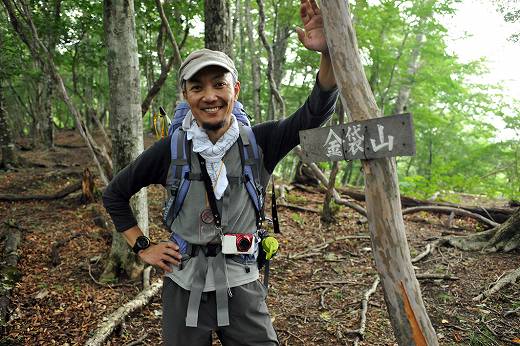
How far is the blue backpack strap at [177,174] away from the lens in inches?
95.1

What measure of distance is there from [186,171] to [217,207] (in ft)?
1.09

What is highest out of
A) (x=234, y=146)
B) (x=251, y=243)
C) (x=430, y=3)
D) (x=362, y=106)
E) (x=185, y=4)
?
(x=430, y=3)

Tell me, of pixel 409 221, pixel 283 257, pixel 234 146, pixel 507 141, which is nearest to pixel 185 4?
pixel 283 257

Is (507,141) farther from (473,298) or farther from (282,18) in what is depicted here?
(473,298)

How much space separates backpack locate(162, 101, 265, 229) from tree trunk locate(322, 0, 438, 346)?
2.44 ft

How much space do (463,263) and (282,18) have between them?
37.0 feet

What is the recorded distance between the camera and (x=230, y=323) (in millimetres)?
2402

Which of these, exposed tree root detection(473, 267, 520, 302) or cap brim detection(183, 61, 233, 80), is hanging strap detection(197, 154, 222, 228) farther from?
exposed tree root detection(473, 267, 520, 302)

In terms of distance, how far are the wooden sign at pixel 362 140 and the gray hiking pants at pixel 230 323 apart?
3.57ft

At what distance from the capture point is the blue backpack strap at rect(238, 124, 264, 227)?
2467mm

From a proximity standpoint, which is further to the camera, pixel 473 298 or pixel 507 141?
pixel 507 141

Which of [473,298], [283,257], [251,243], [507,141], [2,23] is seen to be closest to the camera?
[251,243]

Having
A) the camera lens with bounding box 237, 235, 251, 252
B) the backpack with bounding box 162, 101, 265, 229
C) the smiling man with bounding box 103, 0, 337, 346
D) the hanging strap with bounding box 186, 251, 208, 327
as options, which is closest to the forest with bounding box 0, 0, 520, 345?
the smiling man with bounding box 103, 0, 337, 346

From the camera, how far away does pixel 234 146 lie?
2527 millimetres
